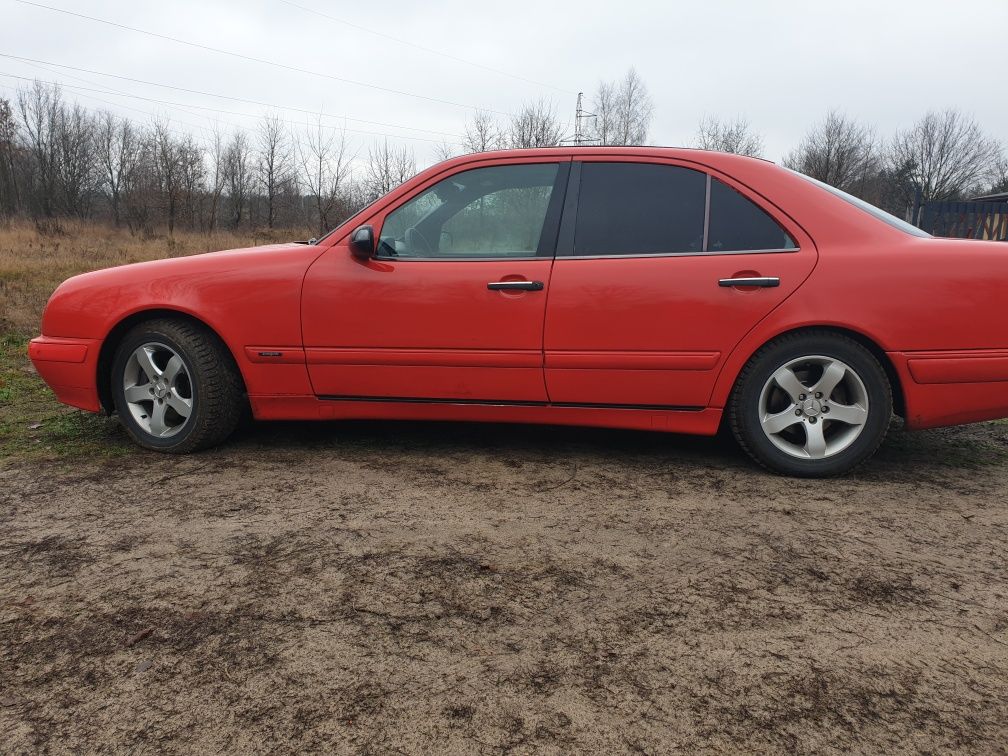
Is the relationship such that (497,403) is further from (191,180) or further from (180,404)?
(191,180)

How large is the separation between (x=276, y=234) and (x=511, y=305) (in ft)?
134

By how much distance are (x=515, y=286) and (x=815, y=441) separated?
4.92ft

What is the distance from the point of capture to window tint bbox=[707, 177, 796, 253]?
3031 millimetres

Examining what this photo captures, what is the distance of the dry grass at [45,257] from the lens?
7.93 m

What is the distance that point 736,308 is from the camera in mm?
2975

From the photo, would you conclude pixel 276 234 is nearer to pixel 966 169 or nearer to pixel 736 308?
pixel 736 308

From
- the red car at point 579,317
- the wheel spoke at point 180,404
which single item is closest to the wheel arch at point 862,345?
the red car at point 579,317

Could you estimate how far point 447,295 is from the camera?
10.5ft

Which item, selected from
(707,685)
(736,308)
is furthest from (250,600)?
(736,308)

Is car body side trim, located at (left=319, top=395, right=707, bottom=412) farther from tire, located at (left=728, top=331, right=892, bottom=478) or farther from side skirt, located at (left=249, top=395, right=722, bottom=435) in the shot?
tire, located at (left=728, top=331, right=892, bottom=478)

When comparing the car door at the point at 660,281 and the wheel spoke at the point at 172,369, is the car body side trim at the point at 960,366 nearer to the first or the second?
the car door at the point at 660,281


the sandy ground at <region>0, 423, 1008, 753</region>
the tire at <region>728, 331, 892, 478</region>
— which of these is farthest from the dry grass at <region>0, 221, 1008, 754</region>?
the tire at <region>728, 331, 892, 478</region>

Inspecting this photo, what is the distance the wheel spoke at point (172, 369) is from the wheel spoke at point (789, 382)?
283 centimetres

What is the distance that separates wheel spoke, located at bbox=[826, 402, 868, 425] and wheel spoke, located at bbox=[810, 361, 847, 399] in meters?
0.07
